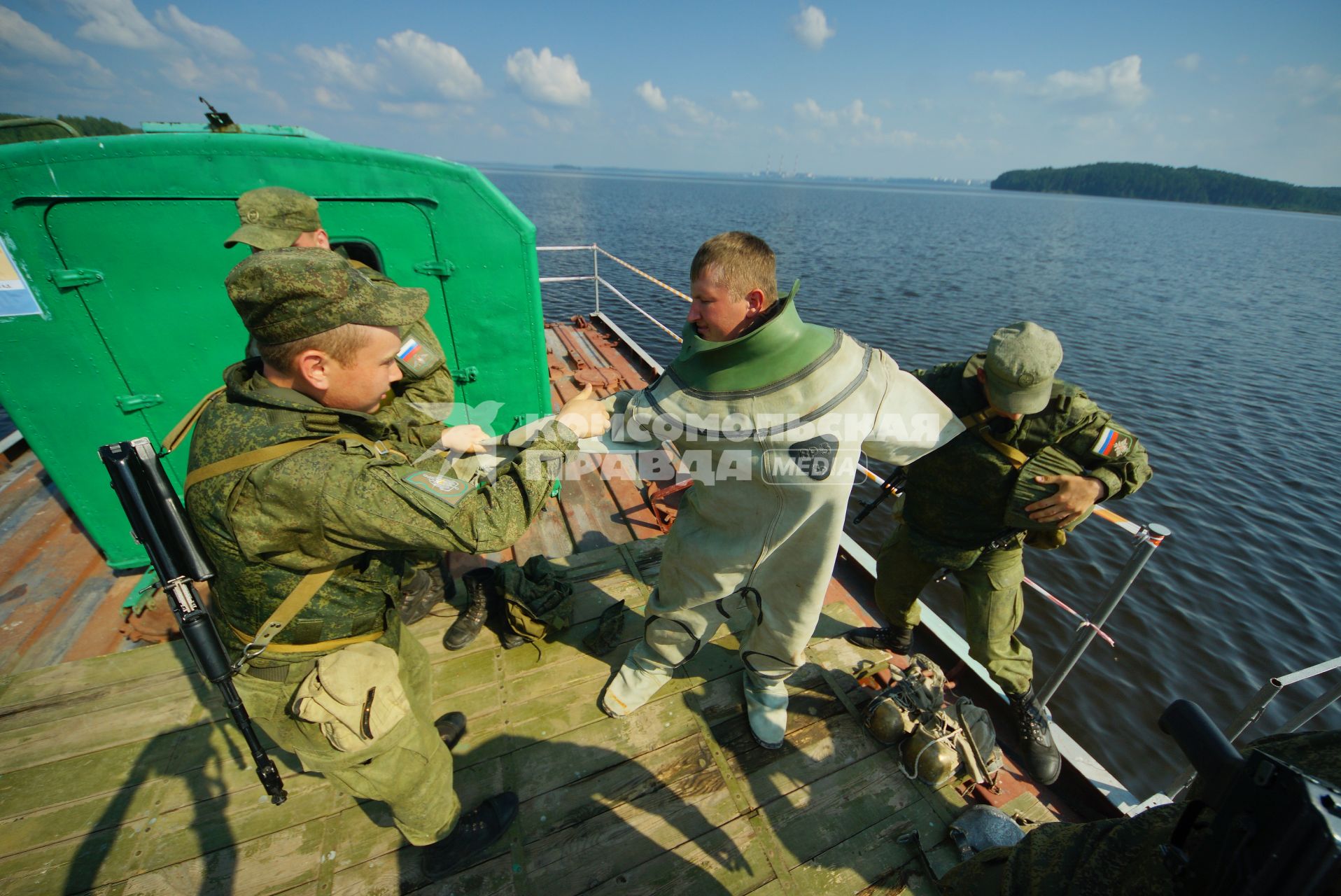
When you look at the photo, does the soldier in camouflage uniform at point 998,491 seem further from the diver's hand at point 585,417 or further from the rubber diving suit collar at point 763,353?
the diver's hand at point 585,417

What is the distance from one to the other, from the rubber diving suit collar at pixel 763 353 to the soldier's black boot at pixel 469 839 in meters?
2.22

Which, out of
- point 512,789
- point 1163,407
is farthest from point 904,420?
point 1163,407

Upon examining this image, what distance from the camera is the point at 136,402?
3742 mm

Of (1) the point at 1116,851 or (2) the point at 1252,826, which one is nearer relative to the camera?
(2) the point at 1252,826

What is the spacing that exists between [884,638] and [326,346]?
3748 mm

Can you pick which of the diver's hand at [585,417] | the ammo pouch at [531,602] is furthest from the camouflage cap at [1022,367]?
the ammo pouch at [531,602]

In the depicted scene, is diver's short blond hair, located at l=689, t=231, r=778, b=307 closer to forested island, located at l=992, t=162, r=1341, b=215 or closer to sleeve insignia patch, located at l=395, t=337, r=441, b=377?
sleeve insignia patch, located at l=395, t=337, r=441, b=377

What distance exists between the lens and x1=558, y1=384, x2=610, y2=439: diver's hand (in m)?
2.05

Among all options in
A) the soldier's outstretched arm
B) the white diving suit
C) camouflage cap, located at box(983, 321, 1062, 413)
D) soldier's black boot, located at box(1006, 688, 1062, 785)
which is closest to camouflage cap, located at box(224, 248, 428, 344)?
the white diving suit

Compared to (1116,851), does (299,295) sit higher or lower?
higher

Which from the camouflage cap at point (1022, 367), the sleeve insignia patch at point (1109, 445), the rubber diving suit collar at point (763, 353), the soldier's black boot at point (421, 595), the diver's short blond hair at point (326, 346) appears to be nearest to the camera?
the diver's short blond hair at point (326, 346)

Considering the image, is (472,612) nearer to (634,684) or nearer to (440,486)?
(634,684)

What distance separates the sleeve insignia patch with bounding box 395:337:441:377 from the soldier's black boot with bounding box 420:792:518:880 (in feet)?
7.62

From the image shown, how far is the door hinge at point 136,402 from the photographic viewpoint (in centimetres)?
371
